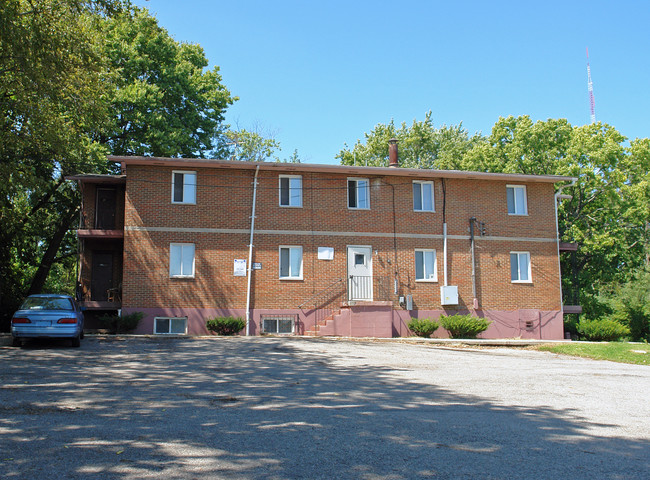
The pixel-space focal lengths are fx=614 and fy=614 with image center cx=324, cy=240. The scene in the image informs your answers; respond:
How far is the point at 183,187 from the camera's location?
24.1m

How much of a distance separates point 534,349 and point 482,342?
214 cm

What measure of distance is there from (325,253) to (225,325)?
4.95 metres

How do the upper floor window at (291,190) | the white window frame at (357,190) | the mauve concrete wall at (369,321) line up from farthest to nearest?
the white window frame at (357,190)
the upper floor window at (291,190)
the mauve concrete wall at (369,321)

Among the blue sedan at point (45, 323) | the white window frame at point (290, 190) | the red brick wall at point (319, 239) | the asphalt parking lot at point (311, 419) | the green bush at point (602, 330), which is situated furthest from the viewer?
the green bush at point (602, 330)

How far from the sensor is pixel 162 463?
5.78 m

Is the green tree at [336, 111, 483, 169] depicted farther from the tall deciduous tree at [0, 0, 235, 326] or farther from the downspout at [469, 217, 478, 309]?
the downspout at [469, 217, 478, 309]

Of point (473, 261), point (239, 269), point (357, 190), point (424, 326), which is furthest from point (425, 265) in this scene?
point (239, 269)

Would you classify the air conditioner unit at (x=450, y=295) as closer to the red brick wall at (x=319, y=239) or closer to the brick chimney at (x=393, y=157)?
the red brick wall at (x=319, y=239)

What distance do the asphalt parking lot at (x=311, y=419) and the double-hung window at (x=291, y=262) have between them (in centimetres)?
961

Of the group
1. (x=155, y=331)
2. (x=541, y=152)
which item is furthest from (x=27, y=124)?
(x=541, y=152)

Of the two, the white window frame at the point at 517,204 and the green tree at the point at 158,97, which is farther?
the green tree at the point at 158,97

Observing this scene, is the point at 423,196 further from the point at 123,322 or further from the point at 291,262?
the point at 123,322

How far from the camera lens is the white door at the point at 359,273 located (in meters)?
24.7

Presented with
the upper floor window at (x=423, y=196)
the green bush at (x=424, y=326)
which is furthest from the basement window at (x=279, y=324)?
the upper floor window at (x=423, y=196)
